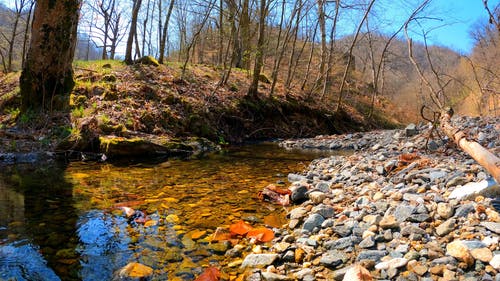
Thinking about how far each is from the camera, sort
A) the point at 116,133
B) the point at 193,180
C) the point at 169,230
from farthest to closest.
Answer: the point at 116,133, the point at 193,180, the point at 169,230

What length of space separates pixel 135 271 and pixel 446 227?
2.39m

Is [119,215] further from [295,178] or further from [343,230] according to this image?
[295,178]

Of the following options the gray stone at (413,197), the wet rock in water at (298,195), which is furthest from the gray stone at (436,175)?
the wet rock in water at (298,195)

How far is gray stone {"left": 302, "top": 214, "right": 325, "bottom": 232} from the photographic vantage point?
11.3 ft

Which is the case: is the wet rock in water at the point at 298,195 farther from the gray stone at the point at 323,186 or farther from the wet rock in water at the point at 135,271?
the wet rock in water at the point at 135,271

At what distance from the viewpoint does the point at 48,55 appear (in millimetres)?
8984

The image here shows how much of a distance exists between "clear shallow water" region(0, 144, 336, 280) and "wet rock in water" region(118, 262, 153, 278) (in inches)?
2.4

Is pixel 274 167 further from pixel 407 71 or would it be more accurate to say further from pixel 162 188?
pixel 407 71

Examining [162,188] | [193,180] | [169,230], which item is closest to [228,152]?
[193,180]

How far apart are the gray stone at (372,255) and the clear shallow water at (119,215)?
1073mm

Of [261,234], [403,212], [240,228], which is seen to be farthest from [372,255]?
[240,228]

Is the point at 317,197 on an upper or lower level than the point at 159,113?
lower

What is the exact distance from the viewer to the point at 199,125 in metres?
10.7

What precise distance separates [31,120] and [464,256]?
30.3 ft
